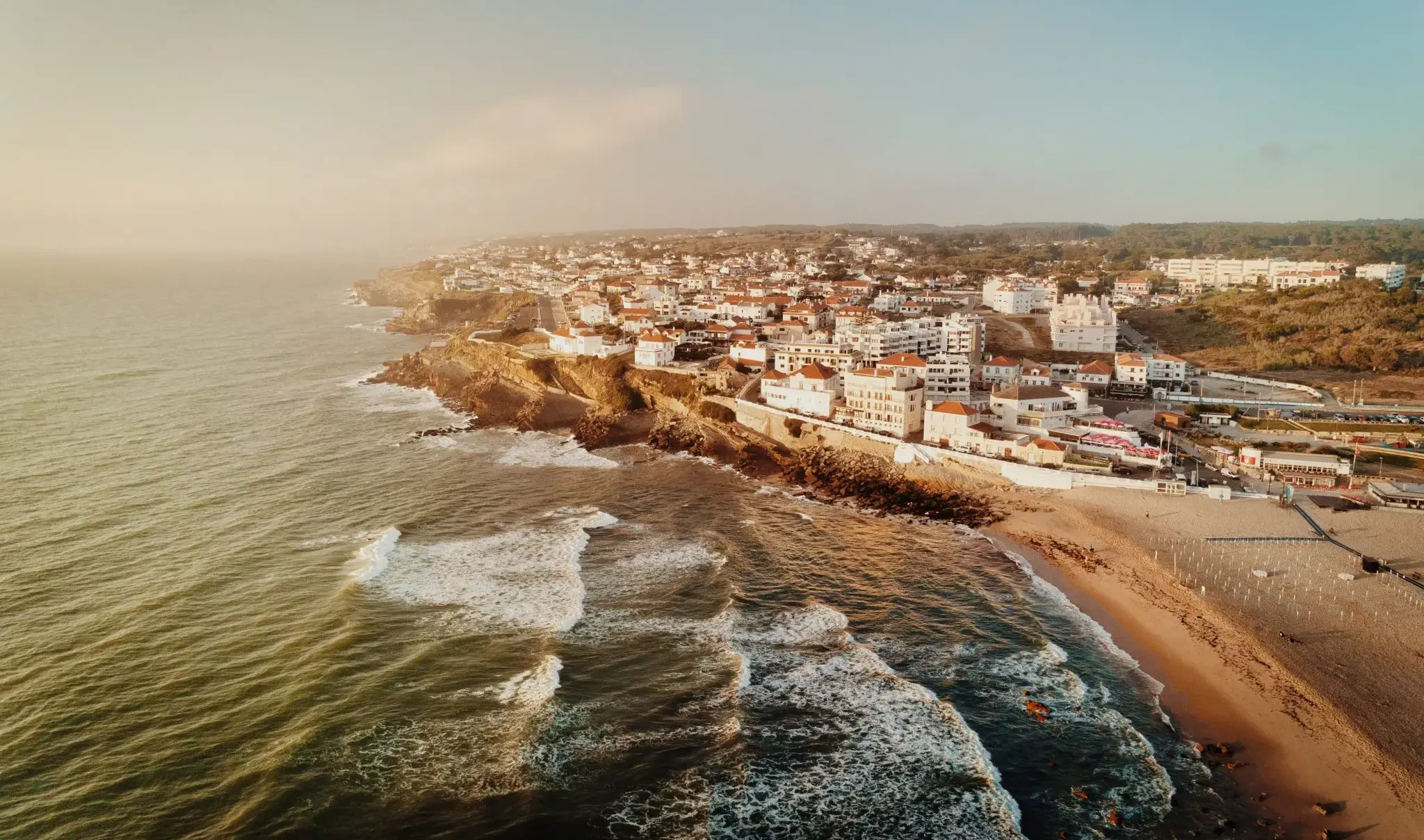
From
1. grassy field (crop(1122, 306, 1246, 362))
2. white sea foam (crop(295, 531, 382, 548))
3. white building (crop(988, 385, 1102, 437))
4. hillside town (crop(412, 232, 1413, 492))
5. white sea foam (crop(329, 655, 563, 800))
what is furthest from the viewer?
grassy field (crop(1122, 306, 1246, 362))

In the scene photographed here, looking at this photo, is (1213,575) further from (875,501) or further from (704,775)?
(704,775)

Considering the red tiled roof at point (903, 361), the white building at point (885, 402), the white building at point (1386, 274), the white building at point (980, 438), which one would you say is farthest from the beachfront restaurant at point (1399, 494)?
the white building at point (1386, 274)

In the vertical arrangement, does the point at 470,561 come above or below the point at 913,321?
below

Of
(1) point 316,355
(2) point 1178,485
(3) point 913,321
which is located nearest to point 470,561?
(2) point 1178,485

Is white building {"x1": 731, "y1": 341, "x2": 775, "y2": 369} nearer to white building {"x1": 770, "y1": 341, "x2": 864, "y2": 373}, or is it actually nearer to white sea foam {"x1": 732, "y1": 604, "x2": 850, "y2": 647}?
white building {"x1": 770, "y1": 341, "x2": 864, "y2": 373}

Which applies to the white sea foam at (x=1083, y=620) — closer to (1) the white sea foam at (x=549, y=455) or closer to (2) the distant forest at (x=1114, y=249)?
(1) the white sea foam at (x=549, y=455)

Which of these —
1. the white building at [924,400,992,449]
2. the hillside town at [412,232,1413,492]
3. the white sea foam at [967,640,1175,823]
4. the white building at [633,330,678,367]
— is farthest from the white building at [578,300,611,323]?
the white sea foam at [967,640,1175,823]
